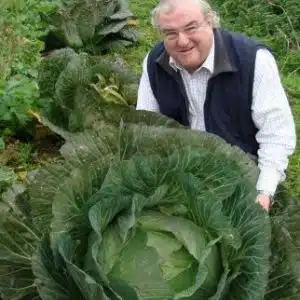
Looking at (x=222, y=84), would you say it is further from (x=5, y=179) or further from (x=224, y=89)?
(x=5, y=179)

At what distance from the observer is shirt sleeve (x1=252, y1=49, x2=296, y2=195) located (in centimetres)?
288

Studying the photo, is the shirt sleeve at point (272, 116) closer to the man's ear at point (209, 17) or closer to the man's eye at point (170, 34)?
the man's ear at point (209, 17)

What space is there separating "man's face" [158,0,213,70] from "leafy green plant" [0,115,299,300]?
72 cm

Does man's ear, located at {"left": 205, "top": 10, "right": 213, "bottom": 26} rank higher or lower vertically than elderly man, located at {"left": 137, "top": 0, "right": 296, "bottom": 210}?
higher

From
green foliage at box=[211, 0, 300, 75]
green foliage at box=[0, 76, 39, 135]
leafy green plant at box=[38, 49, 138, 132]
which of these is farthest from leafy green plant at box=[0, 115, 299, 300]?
green foliage at box=[211, 0, 300, 75]

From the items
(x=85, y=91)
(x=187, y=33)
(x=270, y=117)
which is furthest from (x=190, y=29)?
(x=85, y=91)

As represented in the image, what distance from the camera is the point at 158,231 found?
6.92ft

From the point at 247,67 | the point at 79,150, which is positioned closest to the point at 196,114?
the point at 247,67

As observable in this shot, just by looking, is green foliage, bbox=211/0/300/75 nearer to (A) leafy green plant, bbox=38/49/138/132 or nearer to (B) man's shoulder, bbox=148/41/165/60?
(A) leafy green plant, bbox=38/49/138/132

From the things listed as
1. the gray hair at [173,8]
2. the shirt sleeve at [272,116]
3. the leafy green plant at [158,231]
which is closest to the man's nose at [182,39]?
the gray hair at [173,8]

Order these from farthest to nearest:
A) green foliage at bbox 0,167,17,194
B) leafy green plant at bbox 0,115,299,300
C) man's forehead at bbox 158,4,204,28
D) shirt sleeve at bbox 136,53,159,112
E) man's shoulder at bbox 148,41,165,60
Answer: green foliage at bbox 0,167,17,194 → shirt sleeve at bbox 136,53,159,112 → man's shoulder at bbox 148,41,165,60 → man's forehead at bbox 158,4,204,28 → leafy green plant at bbox 0,115,299,300

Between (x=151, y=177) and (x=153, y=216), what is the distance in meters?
0.13

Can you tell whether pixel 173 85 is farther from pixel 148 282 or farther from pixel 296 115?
pixel 296 115

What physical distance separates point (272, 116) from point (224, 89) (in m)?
0.27
